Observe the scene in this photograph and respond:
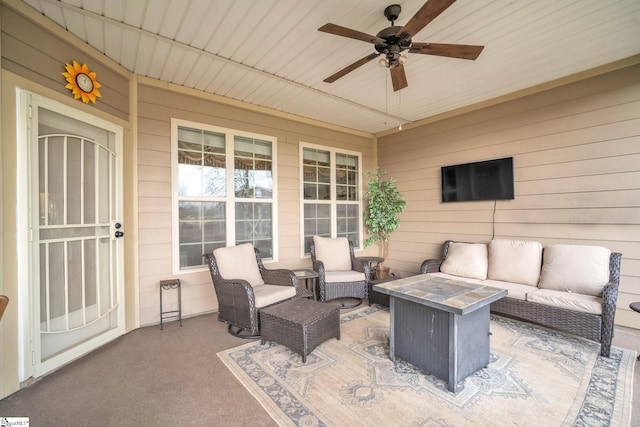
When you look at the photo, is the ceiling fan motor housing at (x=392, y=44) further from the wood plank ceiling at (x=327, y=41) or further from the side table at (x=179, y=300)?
the side table at (x=179, y=300)

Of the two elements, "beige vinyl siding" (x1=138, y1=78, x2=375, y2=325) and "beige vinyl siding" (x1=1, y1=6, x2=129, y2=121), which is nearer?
"beige vinyl siding" (x1=1, y1=6, x2=129, y2=121)

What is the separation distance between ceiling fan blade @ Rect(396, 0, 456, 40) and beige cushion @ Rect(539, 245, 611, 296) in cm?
293

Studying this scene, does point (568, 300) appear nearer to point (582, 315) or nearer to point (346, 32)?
point (582, 315)

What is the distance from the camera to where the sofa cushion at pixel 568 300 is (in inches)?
103

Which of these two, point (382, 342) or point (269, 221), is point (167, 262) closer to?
point (269, 221)

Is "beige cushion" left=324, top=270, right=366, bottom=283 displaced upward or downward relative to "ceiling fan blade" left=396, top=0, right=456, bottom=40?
downward

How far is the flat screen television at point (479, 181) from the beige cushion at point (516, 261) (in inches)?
27.4

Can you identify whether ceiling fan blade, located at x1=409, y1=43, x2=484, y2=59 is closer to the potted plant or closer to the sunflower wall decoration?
the potted plant

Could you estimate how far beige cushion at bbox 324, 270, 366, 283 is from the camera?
3.81 meters

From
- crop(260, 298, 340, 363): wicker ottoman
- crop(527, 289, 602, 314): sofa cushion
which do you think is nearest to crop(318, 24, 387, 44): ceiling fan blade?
crop(260, 298, 340, 363): wicker ottoman

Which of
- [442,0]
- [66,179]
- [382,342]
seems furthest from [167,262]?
[442,0]

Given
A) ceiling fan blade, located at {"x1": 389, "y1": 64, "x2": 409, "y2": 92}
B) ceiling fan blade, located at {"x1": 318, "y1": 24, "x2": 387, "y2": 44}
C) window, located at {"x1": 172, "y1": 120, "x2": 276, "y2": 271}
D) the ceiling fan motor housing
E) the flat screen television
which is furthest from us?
the flat screen television

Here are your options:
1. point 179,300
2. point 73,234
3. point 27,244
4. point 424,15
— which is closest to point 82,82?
point 73,234

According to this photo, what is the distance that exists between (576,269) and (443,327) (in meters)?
2.02
